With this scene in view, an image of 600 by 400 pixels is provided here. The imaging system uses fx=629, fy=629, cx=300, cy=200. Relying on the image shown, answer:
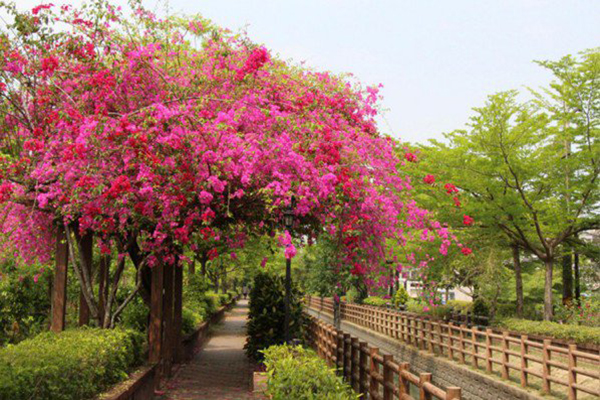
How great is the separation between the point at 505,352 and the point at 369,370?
21.2 ft

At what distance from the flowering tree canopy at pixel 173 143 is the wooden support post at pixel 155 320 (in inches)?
21.4

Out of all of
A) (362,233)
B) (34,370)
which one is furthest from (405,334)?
(34,370)

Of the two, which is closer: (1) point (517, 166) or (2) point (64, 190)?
(2) point (64, 190)

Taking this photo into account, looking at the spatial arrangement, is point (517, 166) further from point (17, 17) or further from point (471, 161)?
point (17, 17)

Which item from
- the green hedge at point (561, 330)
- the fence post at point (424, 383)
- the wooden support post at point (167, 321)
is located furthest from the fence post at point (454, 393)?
the green hedge at point (561, 330)

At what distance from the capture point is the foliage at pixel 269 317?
18094 mm

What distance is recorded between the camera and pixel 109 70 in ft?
37.9

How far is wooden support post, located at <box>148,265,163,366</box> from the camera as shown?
42.2 ft

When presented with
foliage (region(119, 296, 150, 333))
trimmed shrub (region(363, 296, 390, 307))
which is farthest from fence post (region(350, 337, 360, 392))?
trimmed shrub (region(363, 296, 390, 307))

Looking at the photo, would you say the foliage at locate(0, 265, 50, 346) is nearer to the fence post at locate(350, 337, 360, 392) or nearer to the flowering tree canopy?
the flowering tree canopy

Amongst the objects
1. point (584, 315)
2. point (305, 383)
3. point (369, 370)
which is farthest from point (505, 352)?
point (584, 315)

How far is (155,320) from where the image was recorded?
13.2 m

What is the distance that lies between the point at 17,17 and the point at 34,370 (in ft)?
23.5

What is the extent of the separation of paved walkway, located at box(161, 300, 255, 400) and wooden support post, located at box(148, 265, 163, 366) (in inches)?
35.2
